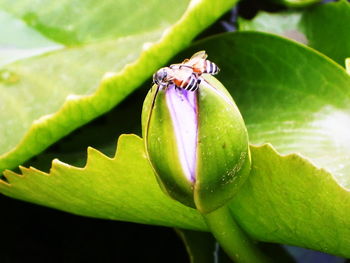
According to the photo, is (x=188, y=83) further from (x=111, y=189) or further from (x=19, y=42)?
(x=19, y=42)

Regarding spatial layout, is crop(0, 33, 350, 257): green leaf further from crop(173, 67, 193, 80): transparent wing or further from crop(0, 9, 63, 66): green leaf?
crop(0, 9, 63, 66): green leaf

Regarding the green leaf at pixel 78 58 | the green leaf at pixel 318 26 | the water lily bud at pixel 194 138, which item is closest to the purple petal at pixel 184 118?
the water lily bud at pixel 194 138

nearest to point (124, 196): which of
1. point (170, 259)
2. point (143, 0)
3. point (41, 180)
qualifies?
point (41, 180)

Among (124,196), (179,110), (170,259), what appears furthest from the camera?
(170,259)

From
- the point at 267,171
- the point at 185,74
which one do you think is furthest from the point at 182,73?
the point at 267,171

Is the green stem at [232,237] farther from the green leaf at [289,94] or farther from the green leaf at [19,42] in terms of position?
the green leaf at [19,42]

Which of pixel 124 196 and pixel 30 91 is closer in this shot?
pixel 124 196

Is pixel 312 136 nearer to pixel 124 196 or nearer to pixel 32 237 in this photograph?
pixel 124 196

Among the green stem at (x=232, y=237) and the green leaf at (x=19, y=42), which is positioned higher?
the green leaf at (x=19, y=42)
